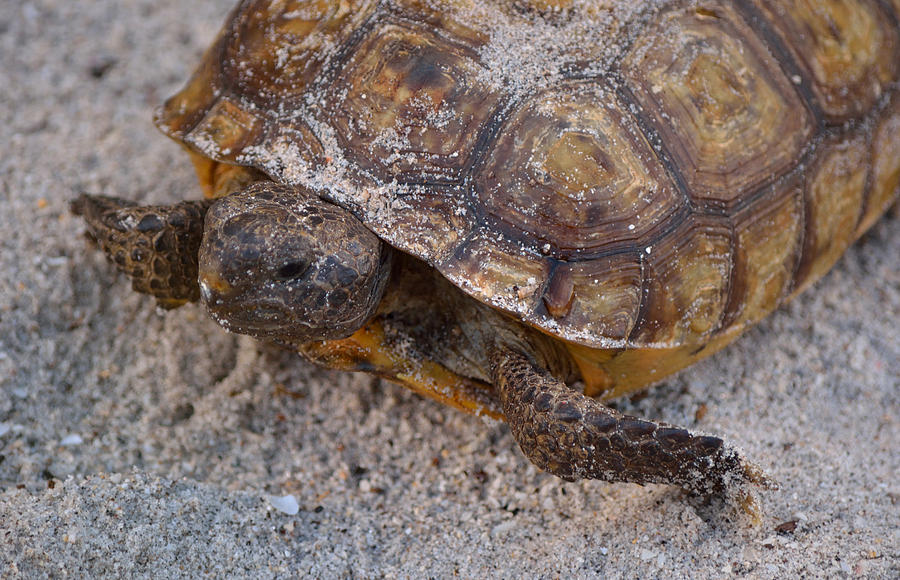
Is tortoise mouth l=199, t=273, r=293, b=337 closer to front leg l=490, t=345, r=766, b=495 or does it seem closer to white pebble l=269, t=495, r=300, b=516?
white pebble l=269, t=495, r=300, b=516

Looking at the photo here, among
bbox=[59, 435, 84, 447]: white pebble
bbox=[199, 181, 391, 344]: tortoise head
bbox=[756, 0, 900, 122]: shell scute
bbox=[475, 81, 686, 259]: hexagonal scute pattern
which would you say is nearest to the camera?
bbox=[199, 181, 391, 344]: tortoise head

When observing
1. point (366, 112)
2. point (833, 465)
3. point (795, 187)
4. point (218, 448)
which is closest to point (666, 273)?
point (795, 187)

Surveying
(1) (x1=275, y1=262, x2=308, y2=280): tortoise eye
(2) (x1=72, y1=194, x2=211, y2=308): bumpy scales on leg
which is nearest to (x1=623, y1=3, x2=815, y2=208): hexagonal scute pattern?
(1) (x1=275, y1=262, x2=308, y2=280): tortoise eye

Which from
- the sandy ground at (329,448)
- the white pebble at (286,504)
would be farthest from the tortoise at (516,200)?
the white pebble at (286,504)

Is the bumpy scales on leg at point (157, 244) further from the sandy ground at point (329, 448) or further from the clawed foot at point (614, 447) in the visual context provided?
the clawed foot at point (614, 447)

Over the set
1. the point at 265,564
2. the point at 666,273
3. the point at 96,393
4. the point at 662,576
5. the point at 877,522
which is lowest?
the point at 96,393

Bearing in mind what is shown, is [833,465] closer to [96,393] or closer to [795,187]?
[795,187]
